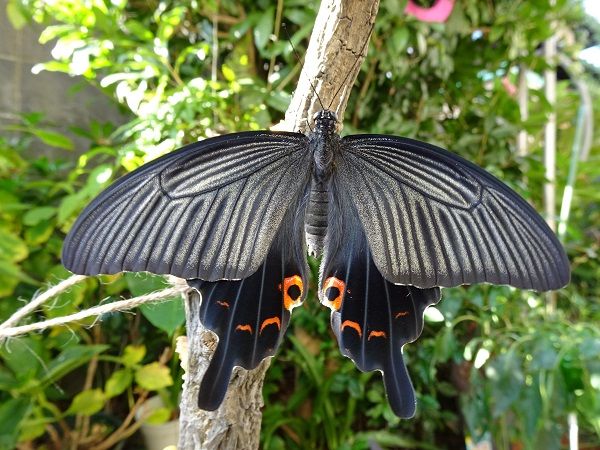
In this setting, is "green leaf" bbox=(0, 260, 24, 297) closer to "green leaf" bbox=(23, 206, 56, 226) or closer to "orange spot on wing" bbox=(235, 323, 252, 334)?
"green leaf" bbox=(23, 206, 56, 226)

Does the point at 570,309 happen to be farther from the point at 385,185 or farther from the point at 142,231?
the point at 142,231

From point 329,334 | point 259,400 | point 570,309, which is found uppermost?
point 570,309

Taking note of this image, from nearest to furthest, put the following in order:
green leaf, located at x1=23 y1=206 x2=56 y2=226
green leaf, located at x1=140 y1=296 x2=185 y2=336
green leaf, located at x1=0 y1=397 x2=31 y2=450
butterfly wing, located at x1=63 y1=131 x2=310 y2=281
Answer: butterfly wing, located at x1=63 y1=131 x2=310 y2=281, green leaf, located at x1=140 y1=296 x2=185 y2=336, green leaf, located at x1=0 y1=397 x2=31 y2=450, green leaf, located at x1=23 y1=206 x2=56 y2=226

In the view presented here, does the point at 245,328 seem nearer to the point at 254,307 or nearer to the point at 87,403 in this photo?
the point at 254,307

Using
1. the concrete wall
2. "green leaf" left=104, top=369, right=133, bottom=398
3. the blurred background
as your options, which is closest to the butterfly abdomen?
the blurred background

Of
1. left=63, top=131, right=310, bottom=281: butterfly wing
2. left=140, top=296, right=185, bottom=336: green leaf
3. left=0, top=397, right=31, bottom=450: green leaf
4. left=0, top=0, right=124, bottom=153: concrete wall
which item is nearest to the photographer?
left=63, top=131, right=310, bottom=281: butterfly wing

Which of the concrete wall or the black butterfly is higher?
the concrete wall

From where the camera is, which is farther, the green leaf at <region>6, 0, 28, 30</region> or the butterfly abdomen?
the green leaf at <region>6, 0, 28, 30</region>

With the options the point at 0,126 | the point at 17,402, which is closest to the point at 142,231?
the point at 17,402
